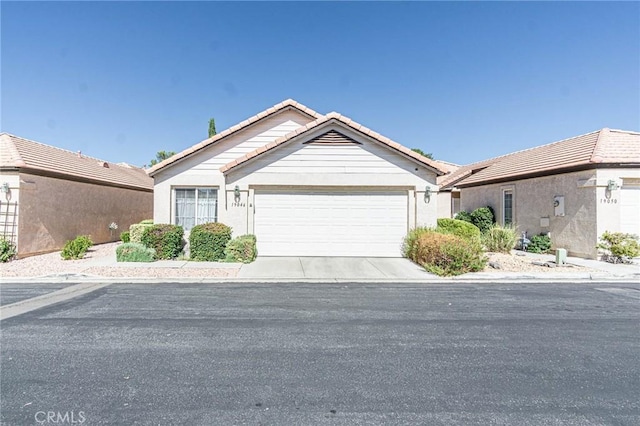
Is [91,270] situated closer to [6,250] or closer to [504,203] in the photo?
[6,250]

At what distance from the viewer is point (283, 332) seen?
4.99 meters

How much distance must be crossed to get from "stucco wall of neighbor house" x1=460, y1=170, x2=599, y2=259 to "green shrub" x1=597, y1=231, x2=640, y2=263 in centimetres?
31

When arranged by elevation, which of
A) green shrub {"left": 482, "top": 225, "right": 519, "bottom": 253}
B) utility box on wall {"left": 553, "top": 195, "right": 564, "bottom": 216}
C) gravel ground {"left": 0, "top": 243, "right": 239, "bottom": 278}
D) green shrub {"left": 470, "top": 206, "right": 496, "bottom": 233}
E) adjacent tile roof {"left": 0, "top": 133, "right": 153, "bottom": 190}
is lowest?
gravel ground {"left": 0, "top": 243, "right": 239, "bottom": 278}

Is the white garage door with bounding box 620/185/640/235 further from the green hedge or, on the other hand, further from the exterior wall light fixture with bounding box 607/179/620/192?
the green hedge

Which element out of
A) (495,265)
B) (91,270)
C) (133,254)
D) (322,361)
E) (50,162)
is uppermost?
(50,162)

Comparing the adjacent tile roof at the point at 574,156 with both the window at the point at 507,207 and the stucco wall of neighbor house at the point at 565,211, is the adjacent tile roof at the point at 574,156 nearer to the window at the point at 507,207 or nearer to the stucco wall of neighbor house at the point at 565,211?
the stucco wall of neighbor house at the point at 565,211

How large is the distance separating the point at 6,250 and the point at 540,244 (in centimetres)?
2017

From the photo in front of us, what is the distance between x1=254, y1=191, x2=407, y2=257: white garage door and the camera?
12086 mm

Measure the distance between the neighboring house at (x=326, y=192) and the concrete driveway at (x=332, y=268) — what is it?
805 mm

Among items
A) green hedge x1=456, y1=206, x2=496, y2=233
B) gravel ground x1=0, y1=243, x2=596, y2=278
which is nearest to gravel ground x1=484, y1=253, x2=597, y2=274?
gravel ground x1=0, y1=243, x2=596, y2=278

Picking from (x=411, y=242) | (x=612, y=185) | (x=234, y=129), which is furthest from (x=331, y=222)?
(x=612, y=185)

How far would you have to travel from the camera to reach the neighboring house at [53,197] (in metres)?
11.7

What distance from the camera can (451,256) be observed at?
938 centimetres

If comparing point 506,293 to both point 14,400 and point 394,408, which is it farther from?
point 14,400
